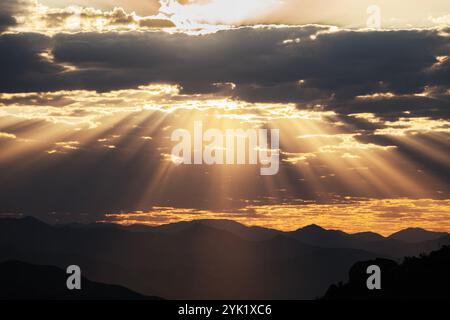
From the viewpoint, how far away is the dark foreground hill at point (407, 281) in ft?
506

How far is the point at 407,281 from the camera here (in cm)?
16325

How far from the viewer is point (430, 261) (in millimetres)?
168750

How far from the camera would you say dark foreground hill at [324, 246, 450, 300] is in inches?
6073
